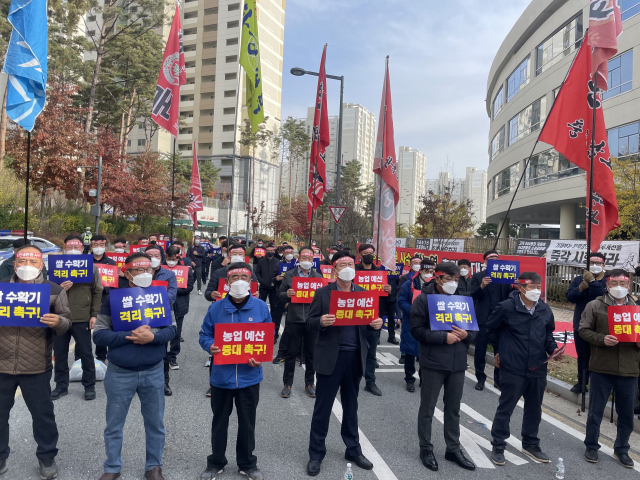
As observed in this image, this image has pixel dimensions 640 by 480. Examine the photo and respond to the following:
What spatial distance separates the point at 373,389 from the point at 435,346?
2.39 meters

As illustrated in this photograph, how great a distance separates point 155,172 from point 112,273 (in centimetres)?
3244

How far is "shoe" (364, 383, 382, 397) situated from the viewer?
6.86 meters

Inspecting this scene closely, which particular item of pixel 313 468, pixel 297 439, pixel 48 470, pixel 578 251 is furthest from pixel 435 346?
→ pixel 578 251

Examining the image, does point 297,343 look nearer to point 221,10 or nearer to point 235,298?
point 235,298

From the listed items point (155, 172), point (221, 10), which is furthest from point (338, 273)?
point (221, 10)

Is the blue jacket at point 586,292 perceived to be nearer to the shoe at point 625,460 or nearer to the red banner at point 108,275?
the shoe at point 625,460

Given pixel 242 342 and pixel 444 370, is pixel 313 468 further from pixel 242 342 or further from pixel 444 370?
pixel 444 370

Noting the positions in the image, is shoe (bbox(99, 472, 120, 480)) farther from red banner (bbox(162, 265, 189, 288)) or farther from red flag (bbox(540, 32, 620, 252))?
red flag (bbox(540, 32, 620, 252))

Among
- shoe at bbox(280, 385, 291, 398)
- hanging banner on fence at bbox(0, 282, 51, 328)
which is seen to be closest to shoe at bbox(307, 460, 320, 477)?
shoe at bbox(280, 385, 291, 398)

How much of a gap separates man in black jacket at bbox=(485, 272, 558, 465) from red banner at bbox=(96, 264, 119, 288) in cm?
580

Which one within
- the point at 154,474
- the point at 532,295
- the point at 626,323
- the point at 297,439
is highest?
the point at 532,295

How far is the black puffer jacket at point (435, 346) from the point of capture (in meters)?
4.80

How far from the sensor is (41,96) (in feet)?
22.1

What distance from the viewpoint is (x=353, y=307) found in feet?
15.5
